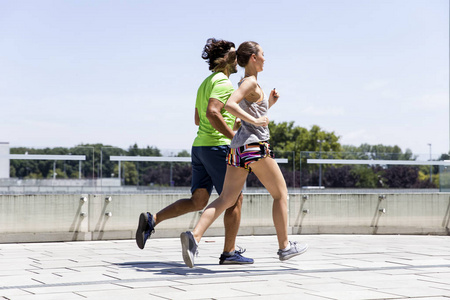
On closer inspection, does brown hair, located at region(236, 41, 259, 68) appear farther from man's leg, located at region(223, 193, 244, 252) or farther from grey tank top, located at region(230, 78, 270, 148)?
man's leg, located at region(223, 193, 244, 252)

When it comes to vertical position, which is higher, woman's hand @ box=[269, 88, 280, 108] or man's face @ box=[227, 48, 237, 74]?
man's face @ box=[227, 48, 237, 74]

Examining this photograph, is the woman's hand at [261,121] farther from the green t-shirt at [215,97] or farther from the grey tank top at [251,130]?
the green t-shirt at [215,97]

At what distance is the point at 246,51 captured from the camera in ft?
19.3

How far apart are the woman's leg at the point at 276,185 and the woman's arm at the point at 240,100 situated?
0.34 meters

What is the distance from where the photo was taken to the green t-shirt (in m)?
5.96

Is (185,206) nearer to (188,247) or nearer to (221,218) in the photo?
(188,247)

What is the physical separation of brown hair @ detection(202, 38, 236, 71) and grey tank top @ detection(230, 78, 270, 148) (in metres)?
0.54

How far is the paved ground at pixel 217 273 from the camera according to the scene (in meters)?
4.39

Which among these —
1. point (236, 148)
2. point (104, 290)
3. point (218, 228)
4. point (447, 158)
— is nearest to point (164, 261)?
point (236, 148)

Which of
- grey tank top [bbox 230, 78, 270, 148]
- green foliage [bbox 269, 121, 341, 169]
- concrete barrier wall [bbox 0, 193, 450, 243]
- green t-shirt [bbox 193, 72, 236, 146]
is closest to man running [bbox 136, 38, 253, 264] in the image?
green t-shirt [bbox 193, 72, 236, 146]

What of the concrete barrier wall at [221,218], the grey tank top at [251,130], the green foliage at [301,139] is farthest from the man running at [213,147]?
the green foliage at [301,139]

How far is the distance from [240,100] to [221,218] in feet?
16.5

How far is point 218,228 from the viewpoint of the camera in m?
10.2

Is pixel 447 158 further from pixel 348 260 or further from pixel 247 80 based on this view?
pixel 247 80
